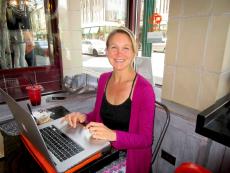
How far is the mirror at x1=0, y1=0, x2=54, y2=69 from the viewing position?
159 centimetres

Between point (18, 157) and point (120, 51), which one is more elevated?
point (120, 51)

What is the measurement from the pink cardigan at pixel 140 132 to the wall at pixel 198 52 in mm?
281

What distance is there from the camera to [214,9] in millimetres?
968

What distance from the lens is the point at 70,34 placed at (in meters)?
1.88

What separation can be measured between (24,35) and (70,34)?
424mm

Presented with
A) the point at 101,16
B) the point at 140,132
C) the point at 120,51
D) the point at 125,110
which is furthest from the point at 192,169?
the point at 101,16

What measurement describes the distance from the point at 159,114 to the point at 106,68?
1.27m

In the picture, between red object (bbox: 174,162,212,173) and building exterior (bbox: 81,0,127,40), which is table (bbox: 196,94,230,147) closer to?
red object (bbox: 174,162,212,173)

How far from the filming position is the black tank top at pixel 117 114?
109 centimetres

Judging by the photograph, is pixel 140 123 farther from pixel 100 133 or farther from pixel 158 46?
pixel 158 46

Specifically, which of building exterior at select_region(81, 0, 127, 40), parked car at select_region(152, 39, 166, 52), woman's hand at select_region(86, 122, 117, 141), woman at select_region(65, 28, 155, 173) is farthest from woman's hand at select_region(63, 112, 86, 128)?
building exterior at select_region(81, 0, 127, 40)

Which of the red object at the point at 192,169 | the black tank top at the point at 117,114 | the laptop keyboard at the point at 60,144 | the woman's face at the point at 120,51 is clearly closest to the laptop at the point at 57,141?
the laptop keyboard at the point at 60,144

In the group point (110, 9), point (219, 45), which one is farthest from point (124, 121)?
point (110, 9)

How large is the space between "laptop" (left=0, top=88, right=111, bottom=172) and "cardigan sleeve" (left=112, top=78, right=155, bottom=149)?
0.10 metres
